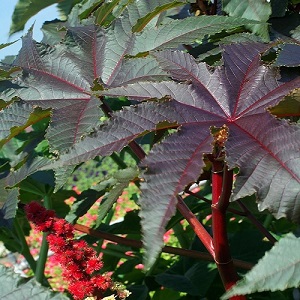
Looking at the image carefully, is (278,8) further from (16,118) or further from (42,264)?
(42,264)

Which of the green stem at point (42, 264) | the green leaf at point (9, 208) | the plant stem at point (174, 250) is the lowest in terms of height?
the green stem at point (42, 264)

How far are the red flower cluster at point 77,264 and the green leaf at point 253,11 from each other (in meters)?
0.47

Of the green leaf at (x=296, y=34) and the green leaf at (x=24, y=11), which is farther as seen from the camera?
the green leaf at (x=24, y=11)

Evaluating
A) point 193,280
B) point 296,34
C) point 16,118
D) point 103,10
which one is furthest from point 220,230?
point 193,280

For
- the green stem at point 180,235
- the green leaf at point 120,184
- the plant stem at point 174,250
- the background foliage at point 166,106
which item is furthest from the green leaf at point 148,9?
the green stem at point 180,235

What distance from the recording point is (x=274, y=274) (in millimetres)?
564

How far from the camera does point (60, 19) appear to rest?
1572 mm

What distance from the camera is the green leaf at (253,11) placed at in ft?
3.41

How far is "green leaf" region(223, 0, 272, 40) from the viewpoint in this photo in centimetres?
104

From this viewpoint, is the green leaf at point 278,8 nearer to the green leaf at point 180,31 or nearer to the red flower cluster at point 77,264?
the green leaf at point 180,31

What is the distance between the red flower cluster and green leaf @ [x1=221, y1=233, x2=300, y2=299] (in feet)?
0.81

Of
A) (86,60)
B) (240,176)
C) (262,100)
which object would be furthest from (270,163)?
A: (86,60)

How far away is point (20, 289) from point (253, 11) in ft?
2.14

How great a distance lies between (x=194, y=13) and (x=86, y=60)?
0.47 meters
